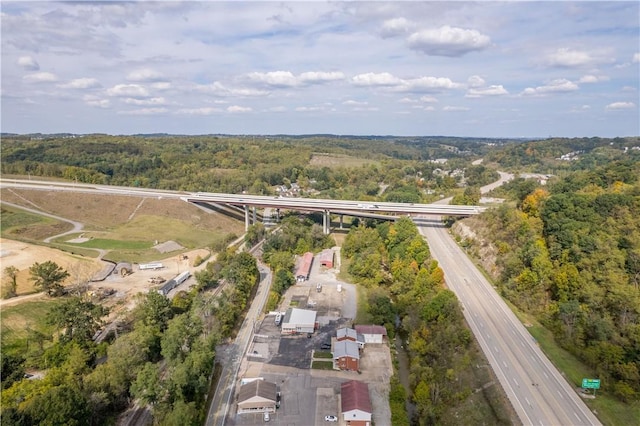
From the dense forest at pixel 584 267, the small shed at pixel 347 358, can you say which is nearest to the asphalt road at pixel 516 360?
the dense forest at pixel 584 267

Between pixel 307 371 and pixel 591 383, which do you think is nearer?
Answer: pixel 591 383

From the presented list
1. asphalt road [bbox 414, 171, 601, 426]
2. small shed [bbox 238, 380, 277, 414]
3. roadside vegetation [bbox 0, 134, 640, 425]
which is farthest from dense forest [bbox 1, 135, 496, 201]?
small shed [bbox 238, 380, 277, 414]

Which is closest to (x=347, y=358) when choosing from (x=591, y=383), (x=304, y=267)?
(x=591, y=383)

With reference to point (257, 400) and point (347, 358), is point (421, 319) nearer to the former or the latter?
point (347, 358)

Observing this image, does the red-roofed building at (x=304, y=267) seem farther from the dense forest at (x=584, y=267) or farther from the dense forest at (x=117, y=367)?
the dense forest at (x=584, y=267)

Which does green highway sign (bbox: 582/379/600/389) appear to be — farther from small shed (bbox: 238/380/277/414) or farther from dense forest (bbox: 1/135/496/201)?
dense forest (bbox: 1/135/496/201)

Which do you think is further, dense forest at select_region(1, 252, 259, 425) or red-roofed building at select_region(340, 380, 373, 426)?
red-roofed building at select_region(340, 380, 373, 426)
